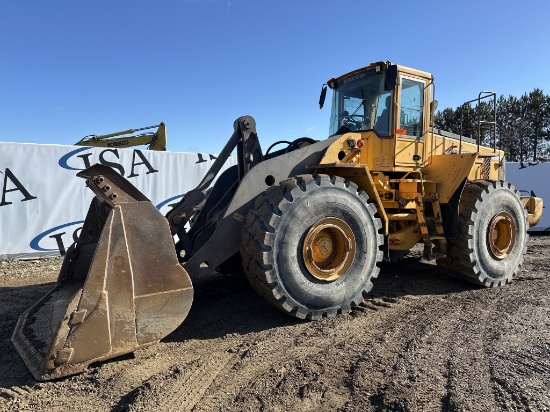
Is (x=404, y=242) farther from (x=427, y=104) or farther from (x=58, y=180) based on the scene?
(x=58, y=180)

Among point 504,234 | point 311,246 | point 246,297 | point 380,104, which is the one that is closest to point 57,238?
point 246,297

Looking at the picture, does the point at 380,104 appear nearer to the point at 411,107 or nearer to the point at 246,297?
the point at 411,107

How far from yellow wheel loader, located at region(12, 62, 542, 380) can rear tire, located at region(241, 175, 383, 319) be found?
0.01m

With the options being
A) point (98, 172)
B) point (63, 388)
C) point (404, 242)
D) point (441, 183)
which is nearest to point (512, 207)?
point (441, 183)

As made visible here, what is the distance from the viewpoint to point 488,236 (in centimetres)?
576

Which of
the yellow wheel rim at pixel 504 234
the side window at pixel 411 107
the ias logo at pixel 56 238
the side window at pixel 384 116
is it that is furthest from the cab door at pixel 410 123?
the ias logo at pixel 56 238

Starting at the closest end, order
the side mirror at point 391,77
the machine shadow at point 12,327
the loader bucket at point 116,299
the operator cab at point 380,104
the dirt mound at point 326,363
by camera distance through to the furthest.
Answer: the dirt mound at point 326,363
the loader bucket at point 116,299
the machine shadow at point 12,327
the side mirror at point 391,77
the operator cab at point 380,104

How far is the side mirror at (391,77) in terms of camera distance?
4.87m

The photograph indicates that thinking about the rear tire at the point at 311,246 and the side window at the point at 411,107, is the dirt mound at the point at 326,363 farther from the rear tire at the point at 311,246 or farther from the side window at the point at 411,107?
the side window at the point at 411,107

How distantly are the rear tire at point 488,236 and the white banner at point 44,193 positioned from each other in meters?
4.44

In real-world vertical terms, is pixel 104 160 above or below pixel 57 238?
Answer: above

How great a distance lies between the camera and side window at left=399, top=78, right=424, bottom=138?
18.1 feet

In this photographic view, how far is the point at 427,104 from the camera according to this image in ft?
19.1

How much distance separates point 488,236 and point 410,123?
1.97m
